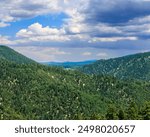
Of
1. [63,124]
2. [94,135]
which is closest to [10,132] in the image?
[63,124]

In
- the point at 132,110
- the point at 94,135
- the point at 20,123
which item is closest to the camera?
the point at 94,135

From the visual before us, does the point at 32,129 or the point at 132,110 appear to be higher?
the point at 32,129

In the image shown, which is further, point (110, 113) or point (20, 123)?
point (110, 113)

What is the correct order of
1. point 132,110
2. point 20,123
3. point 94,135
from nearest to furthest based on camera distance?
point 94,135, point 20,123, point 132,110

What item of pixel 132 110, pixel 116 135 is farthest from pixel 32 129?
pixel 132 110

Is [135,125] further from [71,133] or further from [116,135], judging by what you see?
[71,133]

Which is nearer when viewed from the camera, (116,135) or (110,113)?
(116,135)

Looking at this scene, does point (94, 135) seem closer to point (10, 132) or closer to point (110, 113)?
point (10, 132)

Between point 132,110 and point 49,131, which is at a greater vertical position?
point 49,131

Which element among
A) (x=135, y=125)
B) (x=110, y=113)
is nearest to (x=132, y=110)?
(x=110, y=113)
